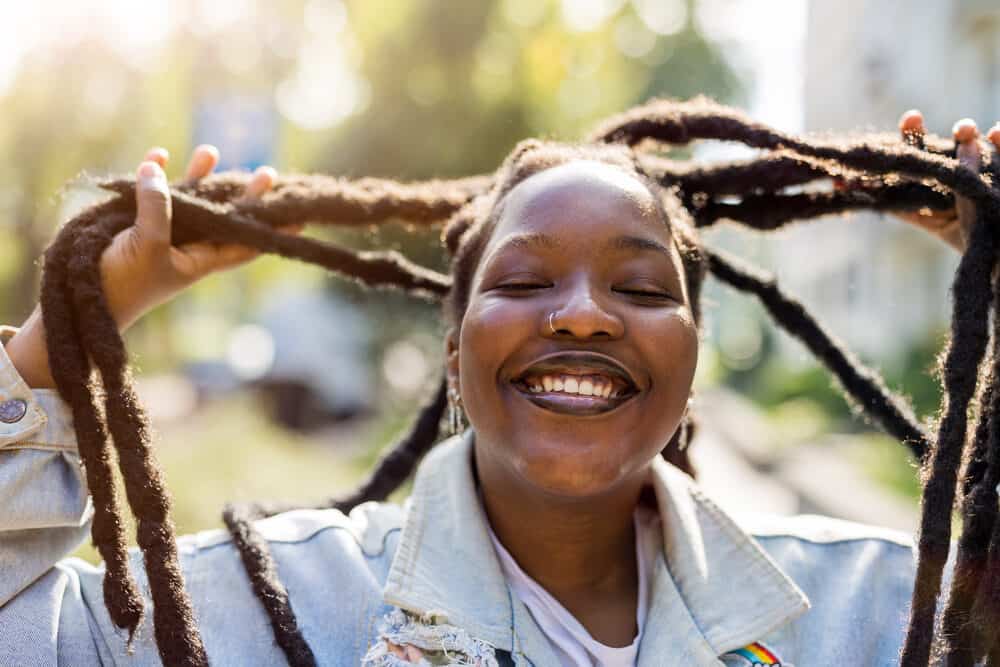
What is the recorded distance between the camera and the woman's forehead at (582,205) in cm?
218

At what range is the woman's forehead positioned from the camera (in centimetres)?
218

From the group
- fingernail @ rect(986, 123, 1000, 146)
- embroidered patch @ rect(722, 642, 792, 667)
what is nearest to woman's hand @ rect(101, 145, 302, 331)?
embroidered patch @ rect(722, 642, 792, 667)

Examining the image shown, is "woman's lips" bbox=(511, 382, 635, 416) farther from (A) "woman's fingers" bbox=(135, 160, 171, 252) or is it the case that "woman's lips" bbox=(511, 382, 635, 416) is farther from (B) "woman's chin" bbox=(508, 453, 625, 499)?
(A) "woman's fingers" bbox=(135, 160, 171, 252)

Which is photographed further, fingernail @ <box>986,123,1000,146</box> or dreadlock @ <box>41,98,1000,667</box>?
fingernail @ <box>986,123,1000,146</box>

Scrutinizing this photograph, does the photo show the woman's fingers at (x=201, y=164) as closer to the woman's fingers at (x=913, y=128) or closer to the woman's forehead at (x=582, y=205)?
the woman's forehead at (x=582, y=205)

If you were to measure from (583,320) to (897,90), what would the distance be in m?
16.8

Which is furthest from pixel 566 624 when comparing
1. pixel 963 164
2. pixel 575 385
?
pixel 963 164

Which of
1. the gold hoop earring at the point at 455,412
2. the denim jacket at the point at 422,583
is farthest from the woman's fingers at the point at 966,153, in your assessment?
the gold hoop earring at the point at 455,412

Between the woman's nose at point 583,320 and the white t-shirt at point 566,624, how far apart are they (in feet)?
1.75

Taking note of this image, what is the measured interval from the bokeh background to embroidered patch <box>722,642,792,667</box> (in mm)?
5630

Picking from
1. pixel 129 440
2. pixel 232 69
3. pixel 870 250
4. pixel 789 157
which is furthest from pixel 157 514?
pixel 870 250

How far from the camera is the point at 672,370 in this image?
2131mm

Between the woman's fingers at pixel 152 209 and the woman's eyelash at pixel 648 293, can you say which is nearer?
the woman's eyelash at pixel 648 293

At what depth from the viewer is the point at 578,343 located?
6.85 feet
